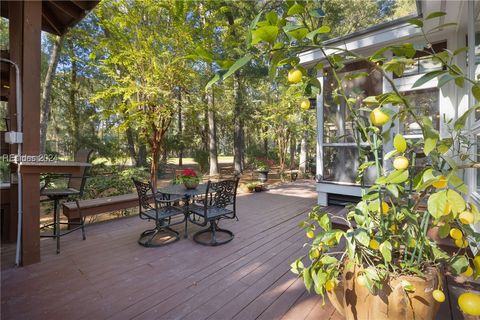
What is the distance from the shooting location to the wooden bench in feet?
11.3

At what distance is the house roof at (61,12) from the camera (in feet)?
9.78

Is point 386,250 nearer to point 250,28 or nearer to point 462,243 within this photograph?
point 462,243

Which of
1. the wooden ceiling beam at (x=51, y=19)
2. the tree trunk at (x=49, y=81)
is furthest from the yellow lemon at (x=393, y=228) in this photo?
the tree trunk at (x=49, y=81)

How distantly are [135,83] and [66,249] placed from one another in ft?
11.8

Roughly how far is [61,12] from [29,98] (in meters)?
1.45

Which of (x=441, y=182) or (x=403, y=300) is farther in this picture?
(x=403, y=300)

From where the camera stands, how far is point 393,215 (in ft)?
3.47

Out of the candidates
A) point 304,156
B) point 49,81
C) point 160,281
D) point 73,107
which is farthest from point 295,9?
point 73,107

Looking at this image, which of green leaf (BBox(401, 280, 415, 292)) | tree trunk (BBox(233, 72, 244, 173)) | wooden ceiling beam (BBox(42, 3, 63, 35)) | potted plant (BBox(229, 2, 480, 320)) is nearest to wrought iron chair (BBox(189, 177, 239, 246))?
potted plant (BBox(229, 2, 480, 320))

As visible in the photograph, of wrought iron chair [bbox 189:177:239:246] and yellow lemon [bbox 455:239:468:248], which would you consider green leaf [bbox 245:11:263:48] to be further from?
wrought iron chair [bbox 189:177:239:246]

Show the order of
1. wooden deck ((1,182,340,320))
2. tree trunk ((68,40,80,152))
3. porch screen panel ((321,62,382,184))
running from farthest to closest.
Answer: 1. tree trunk ((68,40,80,152))
2. porch screen panel ((321,62,382,184))
3. wooden deck ((1,182,340,320))

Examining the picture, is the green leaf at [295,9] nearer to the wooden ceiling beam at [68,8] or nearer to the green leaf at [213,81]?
the green leaf at [213,81]

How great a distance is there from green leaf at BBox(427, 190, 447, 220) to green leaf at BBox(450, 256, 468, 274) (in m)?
0.45

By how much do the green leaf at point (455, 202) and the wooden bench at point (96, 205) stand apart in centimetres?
403
